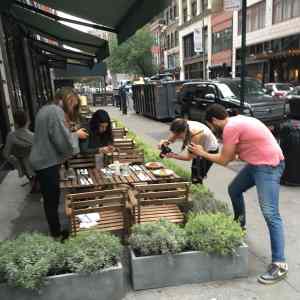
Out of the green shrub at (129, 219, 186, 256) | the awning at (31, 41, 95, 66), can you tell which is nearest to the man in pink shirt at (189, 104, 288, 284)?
the green shrub at (129, 219, 186, 256)

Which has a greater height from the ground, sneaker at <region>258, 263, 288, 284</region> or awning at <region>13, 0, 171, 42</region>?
awning at <region>13, 0, 171, 42</region>

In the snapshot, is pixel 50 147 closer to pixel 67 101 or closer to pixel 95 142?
pixel 67 101

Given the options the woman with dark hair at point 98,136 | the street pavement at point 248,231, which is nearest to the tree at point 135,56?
the street pavement at point 248,231

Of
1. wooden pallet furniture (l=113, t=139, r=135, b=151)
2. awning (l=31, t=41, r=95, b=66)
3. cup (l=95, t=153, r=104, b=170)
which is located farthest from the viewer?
awning (l=31, t=41, r=95, b=66)

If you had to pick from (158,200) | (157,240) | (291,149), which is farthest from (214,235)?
(291,149)

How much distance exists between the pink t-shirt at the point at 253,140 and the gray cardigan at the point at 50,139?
1.72 m

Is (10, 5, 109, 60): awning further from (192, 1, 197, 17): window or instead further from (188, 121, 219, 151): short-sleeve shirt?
(192, 1, 197, 17): window

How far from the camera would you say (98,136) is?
5762 mm

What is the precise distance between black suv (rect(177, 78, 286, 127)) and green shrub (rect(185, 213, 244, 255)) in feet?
22.9

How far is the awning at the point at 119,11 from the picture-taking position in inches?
158

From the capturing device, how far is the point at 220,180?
7.30 metres

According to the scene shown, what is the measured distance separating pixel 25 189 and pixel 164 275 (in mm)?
3948

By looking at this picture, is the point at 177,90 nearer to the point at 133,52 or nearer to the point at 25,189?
the point at 25,189

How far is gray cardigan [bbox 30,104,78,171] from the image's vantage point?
3.89m
